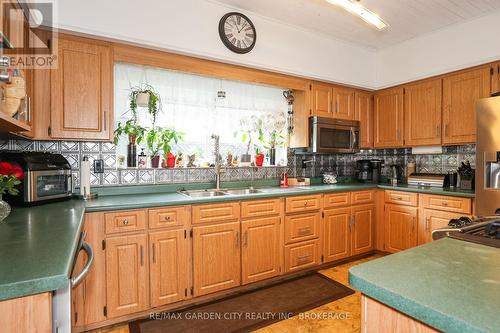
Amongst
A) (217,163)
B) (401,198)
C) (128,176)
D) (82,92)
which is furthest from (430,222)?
(82,92)

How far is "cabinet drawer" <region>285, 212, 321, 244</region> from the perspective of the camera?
9.10 feet

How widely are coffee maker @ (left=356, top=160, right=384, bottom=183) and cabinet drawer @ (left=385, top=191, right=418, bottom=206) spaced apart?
1.65 feet

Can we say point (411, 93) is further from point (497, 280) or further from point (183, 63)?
point (497, 280)

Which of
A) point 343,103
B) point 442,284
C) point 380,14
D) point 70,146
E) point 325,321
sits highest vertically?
point 380,14

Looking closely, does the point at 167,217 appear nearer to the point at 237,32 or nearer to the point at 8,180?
the point at 8,180

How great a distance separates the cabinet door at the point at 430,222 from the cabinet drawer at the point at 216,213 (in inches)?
81.5

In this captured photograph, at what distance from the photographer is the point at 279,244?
8.90 feet

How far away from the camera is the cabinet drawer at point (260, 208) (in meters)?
2.51

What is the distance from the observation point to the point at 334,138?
340 centimetres

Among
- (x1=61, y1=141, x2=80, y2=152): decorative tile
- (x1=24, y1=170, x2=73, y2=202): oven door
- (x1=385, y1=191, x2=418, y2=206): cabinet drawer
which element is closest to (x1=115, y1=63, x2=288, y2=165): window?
(x1=61, y1=141, x2=80, y2=152): decorative tile

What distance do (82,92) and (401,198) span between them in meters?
3.37

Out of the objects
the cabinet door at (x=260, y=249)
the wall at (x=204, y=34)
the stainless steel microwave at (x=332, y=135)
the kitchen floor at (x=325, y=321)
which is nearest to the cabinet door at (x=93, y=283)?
the kitchen floor at (x=325, y=321)

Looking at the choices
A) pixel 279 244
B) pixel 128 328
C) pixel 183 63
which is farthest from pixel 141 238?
pixel 183 63

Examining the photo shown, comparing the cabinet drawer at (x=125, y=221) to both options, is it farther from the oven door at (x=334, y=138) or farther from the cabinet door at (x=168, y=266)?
the oven door at (x=334, y=138)
